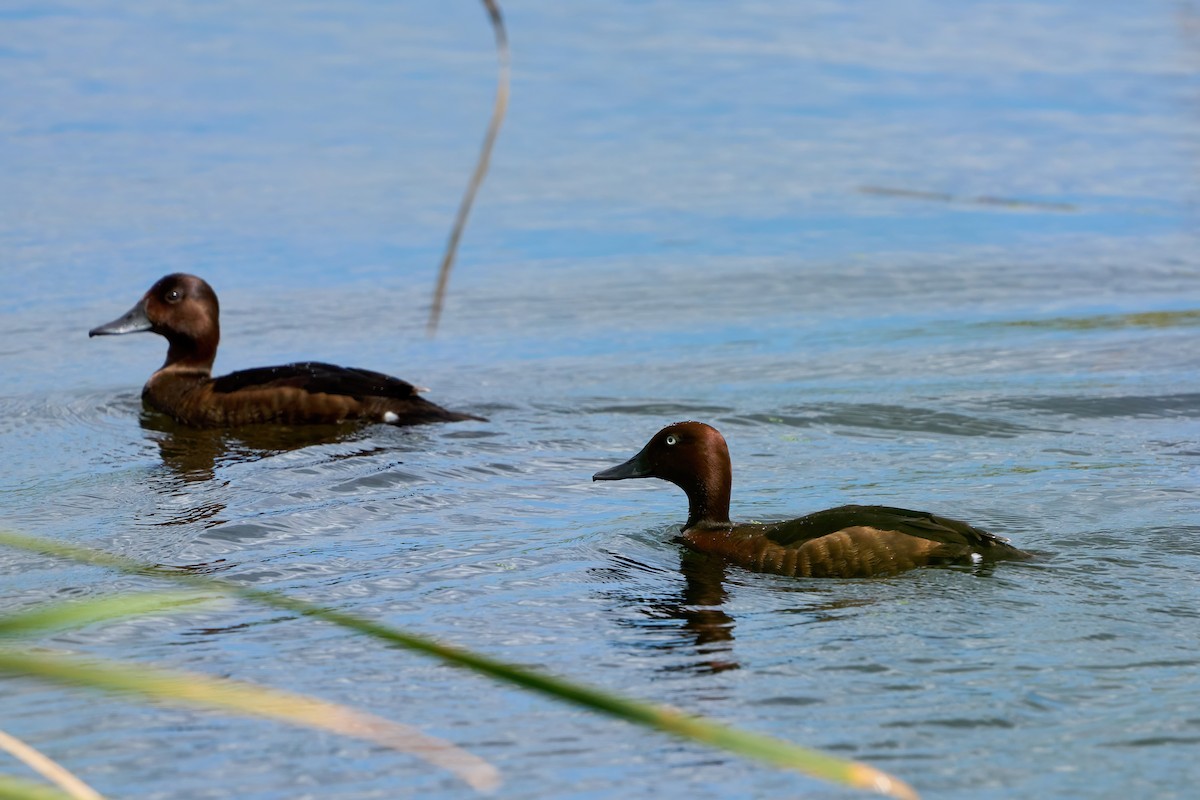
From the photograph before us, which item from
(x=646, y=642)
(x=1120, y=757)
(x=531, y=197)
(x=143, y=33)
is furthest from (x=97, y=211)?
(x=1120, y=757)

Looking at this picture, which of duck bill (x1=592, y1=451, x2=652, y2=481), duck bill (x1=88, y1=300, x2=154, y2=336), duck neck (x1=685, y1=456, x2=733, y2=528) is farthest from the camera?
duck bill (x1=88, y1=300, x2=154, y2=336)

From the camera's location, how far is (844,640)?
645cm

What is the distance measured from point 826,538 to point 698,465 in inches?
37.2

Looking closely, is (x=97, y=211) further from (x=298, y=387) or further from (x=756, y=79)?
(x=756, y=79)

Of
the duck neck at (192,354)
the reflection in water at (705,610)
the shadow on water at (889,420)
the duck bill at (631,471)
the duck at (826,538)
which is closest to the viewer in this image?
the reflection in water at (705,610)

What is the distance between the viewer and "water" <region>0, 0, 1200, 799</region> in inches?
228

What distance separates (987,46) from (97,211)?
1265 cm

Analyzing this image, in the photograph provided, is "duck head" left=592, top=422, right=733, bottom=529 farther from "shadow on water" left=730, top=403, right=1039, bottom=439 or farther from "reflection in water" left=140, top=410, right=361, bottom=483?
"reflection in water" left=140, top=410, right=361, bottom=483

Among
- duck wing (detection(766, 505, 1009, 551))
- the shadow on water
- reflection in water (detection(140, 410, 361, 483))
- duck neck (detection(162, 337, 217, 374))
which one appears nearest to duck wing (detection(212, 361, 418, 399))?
reflection in water (detection(140, 410, 361, 483))

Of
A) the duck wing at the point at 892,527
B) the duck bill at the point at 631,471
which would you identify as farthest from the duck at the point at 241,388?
the duck wing at the point at 892,527

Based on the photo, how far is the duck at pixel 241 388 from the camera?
10484 mm

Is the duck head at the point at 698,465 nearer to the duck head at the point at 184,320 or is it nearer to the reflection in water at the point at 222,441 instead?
the reflection in water at the point at 222,441

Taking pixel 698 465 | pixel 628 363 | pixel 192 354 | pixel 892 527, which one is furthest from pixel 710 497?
pixel 192 354

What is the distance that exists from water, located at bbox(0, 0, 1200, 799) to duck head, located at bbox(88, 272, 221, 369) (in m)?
0.50
